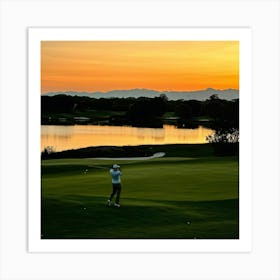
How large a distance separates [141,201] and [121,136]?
0.78 metres

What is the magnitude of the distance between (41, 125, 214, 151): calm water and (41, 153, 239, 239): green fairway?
0.22m

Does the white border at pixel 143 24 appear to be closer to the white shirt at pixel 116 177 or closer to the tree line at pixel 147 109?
the tree line at pixel 147 109

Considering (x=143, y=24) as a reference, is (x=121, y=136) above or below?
below

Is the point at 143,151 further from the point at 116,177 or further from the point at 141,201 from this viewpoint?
the point at 141,201

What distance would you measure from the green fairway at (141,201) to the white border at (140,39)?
3.3 inches

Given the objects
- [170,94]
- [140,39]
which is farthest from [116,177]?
[140,39]

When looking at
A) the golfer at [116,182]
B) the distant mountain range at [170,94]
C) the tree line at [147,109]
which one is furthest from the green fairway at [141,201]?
the distant mountain range at [170,94]

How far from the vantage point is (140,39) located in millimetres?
10875

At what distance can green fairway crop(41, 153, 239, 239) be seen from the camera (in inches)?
429

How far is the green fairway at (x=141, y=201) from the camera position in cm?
1090
